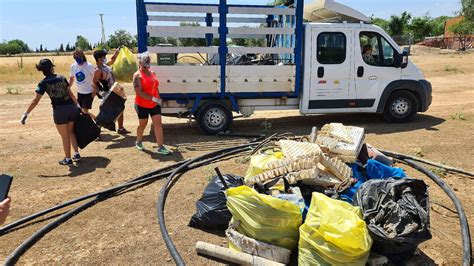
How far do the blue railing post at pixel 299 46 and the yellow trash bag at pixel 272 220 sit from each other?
17.1ft

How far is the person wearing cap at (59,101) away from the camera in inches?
236

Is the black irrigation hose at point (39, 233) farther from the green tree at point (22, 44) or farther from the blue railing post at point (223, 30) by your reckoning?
the green tree at point (22, 44)

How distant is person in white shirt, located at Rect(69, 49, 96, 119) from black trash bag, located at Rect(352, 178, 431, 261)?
613 cm

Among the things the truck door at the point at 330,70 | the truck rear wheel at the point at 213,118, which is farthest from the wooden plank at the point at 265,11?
the truck rear wheel at the point at 213,118

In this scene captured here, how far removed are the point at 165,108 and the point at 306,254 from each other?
547cm

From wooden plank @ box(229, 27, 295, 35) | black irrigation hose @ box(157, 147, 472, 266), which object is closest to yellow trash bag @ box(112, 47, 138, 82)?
wooden plank @ box(229, 27, 295, 35)

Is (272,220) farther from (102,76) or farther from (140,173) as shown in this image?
(102,76)

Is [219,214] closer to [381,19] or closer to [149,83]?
[149,83]

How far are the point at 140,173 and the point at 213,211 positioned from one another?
2.32m

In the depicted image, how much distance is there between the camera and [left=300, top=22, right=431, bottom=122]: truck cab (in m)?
8.36

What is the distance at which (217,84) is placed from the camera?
812 centimetres

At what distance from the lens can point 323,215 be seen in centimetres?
324

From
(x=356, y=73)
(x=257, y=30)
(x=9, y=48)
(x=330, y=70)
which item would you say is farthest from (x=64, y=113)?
(x=9, y=48)

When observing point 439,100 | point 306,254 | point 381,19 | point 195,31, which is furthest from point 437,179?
point 381,19
